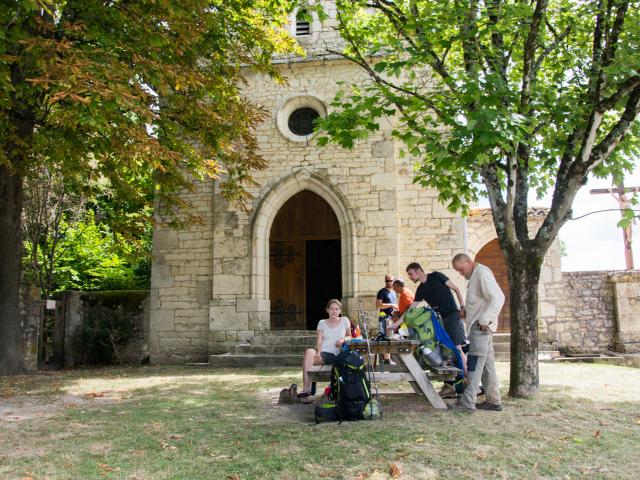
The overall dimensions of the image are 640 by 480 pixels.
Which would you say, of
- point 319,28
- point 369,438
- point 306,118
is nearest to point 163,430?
point 369,438

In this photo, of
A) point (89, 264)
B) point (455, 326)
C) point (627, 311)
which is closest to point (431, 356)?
point (455, 326)

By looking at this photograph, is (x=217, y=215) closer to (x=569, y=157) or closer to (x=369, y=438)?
(x=569, y=157)

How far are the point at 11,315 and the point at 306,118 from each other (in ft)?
21.8

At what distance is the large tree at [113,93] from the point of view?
5.80 metres

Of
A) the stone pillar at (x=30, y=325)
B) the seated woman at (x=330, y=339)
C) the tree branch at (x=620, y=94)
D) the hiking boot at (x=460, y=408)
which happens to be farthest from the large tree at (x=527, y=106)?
the stone pillar at (x=30, y=325)

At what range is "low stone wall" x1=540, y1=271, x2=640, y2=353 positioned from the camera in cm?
1089

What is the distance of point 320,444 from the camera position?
3.92 metres

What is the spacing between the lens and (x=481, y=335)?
5188 millimetres

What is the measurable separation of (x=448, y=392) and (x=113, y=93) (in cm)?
482

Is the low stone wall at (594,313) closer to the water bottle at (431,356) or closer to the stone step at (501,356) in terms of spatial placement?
the stone step at (501,356)

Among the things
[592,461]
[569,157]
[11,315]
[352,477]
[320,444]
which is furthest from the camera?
[11,315]

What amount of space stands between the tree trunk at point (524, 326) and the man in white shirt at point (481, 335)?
30.8 inches

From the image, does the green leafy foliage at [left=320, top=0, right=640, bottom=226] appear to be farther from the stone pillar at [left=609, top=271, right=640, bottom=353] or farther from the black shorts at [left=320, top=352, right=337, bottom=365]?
the stone pillar at [left=609, top=271, right=640, bottom=353]

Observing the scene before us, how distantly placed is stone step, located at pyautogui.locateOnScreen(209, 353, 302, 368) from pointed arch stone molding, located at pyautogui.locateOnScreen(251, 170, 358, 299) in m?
1.49
